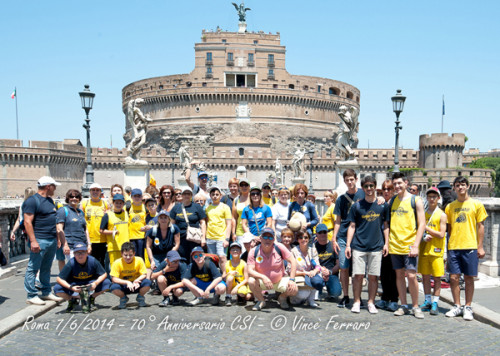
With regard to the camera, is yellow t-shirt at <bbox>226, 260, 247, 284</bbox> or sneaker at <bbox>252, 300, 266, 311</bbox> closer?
sneaker at <bbox>252, 300, 266, 311</bbox>

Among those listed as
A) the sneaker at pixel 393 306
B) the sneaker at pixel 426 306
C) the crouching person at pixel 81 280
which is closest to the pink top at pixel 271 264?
the sneaker at pixel 393 306

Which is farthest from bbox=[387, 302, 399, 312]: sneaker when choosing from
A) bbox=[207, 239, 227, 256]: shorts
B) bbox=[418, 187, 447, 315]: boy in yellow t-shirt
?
bbox=[207, 239, 227, 256]: shorts

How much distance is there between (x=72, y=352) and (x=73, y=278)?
5.74 ft

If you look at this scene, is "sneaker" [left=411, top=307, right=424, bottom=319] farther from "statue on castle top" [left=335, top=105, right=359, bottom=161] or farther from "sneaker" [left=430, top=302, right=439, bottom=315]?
"statue on castle top" [left=335, top=105, right=359, bottom=161]

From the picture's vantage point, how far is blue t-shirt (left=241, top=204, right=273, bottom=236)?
7.73m

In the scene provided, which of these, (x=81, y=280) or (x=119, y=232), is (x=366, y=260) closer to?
(x=119, y=232)

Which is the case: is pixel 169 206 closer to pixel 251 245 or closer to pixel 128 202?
pixel 128 202

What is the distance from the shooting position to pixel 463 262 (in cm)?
627

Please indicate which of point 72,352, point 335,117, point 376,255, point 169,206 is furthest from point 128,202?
point 335,117

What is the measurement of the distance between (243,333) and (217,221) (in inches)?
96.5

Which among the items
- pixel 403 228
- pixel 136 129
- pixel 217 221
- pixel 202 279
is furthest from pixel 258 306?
pixel 136 129

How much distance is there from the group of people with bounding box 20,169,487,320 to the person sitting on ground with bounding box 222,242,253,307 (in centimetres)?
2

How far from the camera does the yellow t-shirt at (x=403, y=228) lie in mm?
6324

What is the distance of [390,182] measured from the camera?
695 cm
